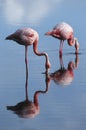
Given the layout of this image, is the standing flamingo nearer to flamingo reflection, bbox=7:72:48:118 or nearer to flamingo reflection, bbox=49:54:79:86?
flamingo reflection, bbox=49:54:79:86

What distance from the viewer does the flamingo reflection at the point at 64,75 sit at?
1126 cm

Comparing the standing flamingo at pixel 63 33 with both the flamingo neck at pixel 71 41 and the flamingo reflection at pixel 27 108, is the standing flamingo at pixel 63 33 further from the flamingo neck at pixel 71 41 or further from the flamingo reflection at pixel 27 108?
the flamingo reflection at pixel 27 108

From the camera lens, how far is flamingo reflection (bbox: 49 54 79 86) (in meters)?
11.3

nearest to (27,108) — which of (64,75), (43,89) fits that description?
(43,89)

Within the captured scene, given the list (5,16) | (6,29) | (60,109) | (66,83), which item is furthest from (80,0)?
(60,109)

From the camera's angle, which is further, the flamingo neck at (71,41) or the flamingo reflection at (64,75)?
the flamingo neck at (71,41)

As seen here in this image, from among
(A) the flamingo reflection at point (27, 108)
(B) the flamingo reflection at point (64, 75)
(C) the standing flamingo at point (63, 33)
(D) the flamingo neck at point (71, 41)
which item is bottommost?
(A) the flamingo reflection at point (27, 108)

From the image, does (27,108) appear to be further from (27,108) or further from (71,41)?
(71,41)

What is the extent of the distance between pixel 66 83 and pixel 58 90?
665mm

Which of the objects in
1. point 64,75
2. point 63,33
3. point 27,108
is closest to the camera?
point 27,108

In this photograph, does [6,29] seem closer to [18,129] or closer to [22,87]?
[22,87]

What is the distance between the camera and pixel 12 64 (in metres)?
13.1

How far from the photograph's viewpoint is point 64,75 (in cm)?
1205

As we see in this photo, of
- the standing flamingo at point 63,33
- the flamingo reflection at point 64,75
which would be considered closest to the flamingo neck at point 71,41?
the standing flamingo at point 63,33
